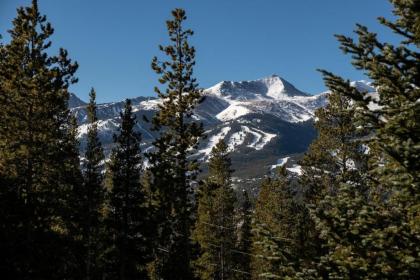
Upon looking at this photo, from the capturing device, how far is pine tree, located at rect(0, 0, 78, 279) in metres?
20.6

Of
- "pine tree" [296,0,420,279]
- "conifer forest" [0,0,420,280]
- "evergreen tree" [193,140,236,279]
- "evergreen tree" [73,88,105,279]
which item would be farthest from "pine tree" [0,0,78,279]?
"evergreen tree" [193,140,236,279]

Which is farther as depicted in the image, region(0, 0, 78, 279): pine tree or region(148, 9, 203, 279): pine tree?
region(148, 9, 203, 279): pine tree

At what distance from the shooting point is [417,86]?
737 cm

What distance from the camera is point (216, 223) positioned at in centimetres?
4566

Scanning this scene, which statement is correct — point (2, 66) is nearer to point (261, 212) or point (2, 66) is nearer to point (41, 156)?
point (41, 156)

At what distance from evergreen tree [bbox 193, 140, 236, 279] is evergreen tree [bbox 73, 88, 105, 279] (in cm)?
980

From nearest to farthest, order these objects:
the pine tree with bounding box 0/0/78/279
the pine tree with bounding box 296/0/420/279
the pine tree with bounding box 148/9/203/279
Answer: the pine tree with bounding box 296/0/420/279, the pine tree with bounding box 0/0/78/279, the pine tree with bounding box 148/9/203/279

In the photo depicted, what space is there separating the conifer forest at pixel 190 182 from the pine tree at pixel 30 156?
0.21 ft

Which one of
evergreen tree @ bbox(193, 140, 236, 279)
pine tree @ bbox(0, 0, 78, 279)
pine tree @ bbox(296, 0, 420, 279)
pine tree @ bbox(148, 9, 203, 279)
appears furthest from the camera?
evergreen tree @ bbox(193, 140, 236, 279)

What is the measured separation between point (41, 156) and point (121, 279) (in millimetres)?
12959

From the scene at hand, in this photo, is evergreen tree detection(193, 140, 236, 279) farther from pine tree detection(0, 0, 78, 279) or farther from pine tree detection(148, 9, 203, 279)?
pine tree detection(0, 0, 78, 279)

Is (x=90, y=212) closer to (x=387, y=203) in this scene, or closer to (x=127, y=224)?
(x=127, y=224)

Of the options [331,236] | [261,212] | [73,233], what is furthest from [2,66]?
[261,212]

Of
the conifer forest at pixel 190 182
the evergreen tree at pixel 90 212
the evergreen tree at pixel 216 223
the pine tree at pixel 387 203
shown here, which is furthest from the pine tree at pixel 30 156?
the evergreen tree at pixel 216 223
